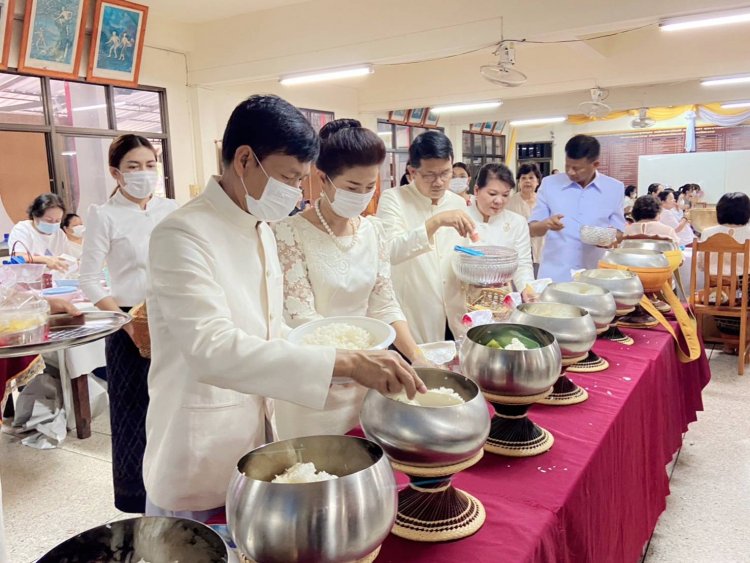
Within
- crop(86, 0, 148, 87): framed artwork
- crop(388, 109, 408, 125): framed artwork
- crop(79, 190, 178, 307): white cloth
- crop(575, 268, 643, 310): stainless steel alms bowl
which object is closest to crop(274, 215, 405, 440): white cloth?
crop(575, 268, 643, 310): stainless steel alms bowl

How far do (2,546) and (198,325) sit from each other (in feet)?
2.57

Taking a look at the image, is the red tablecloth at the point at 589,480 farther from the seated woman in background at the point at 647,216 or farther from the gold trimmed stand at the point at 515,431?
the seated woman in background at the point at 647,216

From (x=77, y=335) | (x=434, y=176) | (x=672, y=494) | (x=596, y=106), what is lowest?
(x=672, y=494)

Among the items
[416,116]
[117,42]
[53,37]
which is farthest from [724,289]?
[416,116]

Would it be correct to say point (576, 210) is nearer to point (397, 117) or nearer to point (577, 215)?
point (577, 215)

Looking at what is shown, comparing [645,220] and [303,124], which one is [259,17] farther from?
[303,124]

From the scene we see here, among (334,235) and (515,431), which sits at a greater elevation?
(334,235)

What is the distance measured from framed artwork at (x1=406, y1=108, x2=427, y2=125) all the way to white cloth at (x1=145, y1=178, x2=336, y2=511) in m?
9.57

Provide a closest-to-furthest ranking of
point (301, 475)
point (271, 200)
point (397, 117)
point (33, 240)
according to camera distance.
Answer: point (301, 475) < point (271, 200) < point (33, 240) < point (397, 117)

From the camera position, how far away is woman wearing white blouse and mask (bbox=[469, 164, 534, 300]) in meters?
2.50

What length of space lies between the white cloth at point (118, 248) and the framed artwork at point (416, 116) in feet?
27.5

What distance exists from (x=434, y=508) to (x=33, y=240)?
4.53 metres

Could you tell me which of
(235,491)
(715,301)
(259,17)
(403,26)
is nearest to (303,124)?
(235,491)

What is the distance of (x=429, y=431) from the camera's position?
0.86 metres
